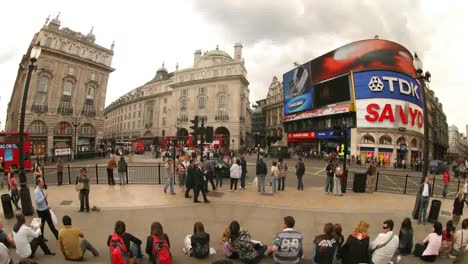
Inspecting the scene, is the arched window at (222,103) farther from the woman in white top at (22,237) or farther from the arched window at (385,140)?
the woman in white top at (22,237)

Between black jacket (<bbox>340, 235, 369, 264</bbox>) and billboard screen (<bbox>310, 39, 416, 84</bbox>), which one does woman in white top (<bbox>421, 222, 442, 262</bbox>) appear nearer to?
black jacket (<bbox>340, 235, 369, 264</bbox>)

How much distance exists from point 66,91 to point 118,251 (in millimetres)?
52906

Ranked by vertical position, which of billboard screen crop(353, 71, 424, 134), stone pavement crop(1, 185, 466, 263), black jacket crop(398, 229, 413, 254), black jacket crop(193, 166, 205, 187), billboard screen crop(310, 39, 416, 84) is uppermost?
billboard screen crop(310, 39, 416, 84)

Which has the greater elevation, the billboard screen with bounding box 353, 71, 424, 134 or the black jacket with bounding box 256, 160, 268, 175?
the billboard screen with bounding box 353, 71, 424, 134

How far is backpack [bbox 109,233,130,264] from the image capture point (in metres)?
4.92

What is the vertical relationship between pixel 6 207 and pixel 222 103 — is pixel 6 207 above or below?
below

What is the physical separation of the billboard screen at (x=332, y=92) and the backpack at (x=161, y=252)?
4641 cm

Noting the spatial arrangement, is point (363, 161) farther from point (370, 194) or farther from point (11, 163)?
point (11, 163)

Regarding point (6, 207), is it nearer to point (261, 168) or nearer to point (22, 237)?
point (22, 237)

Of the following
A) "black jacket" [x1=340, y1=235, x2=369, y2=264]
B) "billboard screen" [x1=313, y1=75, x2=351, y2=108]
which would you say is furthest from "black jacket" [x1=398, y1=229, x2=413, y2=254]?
"billboard screen" [x1=313, y1=75, x2=351, y2=108]

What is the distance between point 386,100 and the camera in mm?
42594

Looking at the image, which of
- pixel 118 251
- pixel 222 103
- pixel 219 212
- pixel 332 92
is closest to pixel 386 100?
pixel 332 92

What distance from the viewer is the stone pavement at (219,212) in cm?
732

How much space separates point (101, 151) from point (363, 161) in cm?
4037
